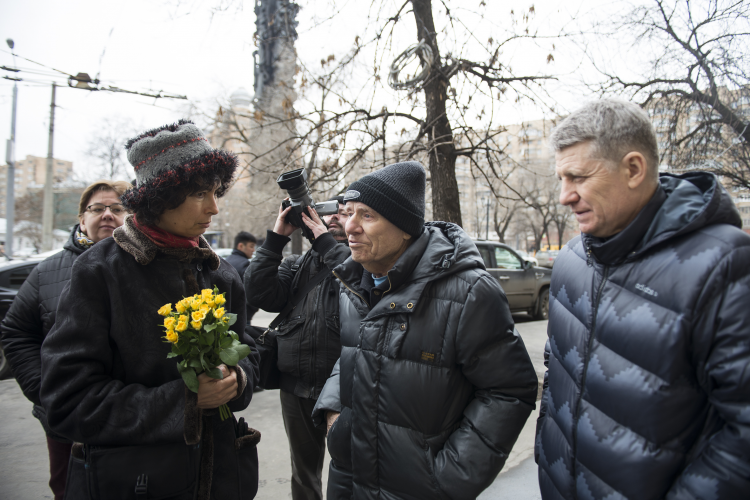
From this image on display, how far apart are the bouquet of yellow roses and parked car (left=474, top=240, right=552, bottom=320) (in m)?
8.14

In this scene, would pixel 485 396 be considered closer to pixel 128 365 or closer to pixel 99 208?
pixel 128 365

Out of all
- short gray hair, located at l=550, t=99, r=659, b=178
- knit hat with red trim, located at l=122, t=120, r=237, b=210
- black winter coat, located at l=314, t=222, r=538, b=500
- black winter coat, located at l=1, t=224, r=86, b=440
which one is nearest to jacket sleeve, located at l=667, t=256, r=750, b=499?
short gray hair, located at l=550, t=99, r=659, b=178

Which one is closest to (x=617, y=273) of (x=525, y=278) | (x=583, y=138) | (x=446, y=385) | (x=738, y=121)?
(x=583, y=138)

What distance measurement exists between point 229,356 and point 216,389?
0.16 metres

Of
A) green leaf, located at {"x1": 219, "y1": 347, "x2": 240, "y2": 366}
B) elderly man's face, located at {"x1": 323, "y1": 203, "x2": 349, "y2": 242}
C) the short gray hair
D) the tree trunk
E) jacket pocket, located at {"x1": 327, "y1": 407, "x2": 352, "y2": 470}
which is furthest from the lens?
the tree trunk

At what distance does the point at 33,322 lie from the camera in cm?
218

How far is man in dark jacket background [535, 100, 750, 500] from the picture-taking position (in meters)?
1.09

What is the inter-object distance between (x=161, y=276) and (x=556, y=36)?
466 cm

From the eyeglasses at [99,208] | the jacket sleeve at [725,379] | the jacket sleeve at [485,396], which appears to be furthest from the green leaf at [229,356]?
the eyeglasses at [99,208]

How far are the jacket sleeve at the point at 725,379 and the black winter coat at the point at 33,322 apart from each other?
250cm

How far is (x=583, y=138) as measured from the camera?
4.57 feet

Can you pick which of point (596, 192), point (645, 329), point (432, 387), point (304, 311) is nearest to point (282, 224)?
point (304, 311)

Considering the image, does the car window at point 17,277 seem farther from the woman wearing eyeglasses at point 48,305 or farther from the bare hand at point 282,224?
the bare hand at point 282,224

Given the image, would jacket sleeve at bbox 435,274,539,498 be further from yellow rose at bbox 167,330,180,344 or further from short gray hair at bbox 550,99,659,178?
yellow rose at bbox 167,330,180,344
